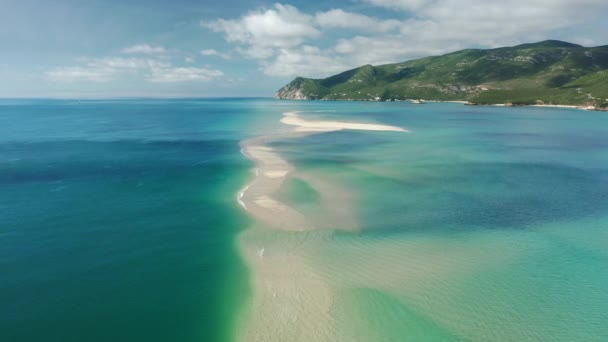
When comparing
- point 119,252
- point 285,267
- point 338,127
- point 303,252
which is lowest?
point 285,267

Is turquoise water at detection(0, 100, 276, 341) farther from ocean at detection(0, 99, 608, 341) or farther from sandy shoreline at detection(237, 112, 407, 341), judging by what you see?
sandy shoreline at detection(237, 112, 407, 341)

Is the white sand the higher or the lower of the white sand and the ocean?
the higher

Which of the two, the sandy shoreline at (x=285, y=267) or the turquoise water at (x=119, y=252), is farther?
the turquoise water at (x=119, y=252)

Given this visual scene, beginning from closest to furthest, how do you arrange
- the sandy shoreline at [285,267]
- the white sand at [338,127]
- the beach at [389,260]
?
the sandy shoreline at [285,267]
the beach at [389,260]
the white sand at [338,127]

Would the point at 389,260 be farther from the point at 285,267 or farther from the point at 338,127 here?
the point at 338,127

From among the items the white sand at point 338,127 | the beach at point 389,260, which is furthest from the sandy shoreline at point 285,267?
the white sand at point 338,127

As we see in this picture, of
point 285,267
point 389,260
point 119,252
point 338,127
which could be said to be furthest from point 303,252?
point 338,127

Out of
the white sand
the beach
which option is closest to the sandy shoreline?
the beach

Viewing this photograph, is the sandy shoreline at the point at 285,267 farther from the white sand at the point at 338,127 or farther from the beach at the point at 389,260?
the white sand at the point at 338,127

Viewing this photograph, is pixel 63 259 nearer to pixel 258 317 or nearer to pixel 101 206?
pixel 101 206
